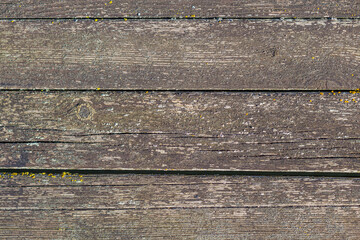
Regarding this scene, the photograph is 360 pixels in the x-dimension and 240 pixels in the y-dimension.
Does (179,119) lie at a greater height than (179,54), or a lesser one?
lesser

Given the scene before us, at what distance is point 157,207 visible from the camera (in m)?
1.07

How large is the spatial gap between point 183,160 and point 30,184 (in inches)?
27.1

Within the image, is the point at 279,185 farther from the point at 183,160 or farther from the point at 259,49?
the point at 259,49

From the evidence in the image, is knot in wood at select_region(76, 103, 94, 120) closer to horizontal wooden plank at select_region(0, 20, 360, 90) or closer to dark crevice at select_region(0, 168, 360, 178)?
horizontal wooden plank at select_region(0, 20, 360, 90)

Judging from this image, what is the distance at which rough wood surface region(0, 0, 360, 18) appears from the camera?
41.7 inches

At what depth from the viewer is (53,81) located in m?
1.05

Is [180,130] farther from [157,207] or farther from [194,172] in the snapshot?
[157,207]

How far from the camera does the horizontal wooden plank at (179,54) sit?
1.04 meters

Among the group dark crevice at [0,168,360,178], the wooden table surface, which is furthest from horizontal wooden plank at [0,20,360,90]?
dark crevice at [0,168,360,178]

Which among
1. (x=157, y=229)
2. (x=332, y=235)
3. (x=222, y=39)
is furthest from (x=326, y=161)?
(x=157, y=229)

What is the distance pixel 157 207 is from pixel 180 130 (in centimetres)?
36

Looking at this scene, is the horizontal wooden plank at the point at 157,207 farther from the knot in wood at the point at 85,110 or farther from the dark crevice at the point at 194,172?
the knot in wood at the point at 85,110

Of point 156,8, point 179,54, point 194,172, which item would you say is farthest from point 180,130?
point 156,8

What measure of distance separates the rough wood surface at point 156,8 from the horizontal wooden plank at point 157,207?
2.36 ft
